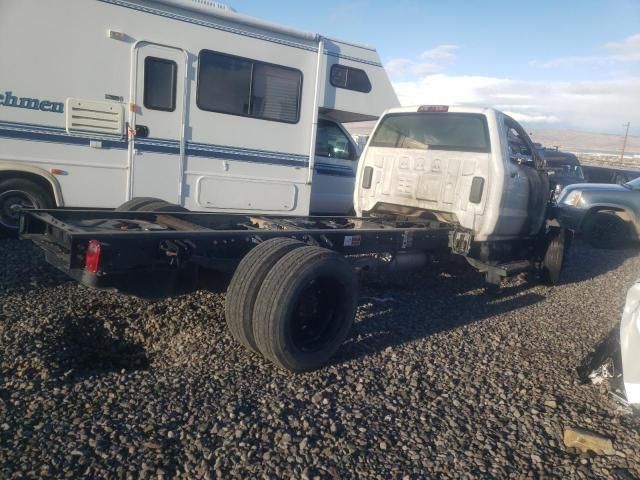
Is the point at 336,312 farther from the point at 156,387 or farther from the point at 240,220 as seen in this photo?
the point at 240,220

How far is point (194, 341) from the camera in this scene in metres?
3.94

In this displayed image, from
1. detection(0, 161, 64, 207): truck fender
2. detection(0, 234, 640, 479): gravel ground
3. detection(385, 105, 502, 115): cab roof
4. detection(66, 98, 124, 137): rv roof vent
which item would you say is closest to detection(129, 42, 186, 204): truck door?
detection(66, 98, 124, 137): rv roof vent

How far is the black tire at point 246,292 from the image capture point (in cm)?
350

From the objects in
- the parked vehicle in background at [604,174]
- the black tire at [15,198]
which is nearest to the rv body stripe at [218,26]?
the black tire at [15,198]

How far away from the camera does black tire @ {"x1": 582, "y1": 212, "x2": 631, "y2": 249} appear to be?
1031cm

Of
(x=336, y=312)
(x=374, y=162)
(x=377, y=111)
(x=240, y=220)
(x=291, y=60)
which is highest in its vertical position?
(x=291, y=60)

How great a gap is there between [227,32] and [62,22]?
6.49ft

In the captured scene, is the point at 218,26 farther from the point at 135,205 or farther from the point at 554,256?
the point at 554,256

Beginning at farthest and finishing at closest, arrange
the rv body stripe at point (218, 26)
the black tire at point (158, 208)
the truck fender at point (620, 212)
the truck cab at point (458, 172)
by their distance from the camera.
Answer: the truck fender at point (620, 212) → the rv body stripe at point (218, 26) → the truck cab at point (458, 172) → the black tire at point (158, 208)

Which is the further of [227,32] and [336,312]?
[227,32]

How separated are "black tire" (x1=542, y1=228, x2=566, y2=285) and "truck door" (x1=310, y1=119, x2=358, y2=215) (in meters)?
3.42

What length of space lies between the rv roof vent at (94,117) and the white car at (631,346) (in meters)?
5.66

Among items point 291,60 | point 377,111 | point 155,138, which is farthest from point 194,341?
point 377,111

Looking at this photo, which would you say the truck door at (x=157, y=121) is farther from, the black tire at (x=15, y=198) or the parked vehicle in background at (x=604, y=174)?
the parked vehicle in background at (x=604, y=174)
